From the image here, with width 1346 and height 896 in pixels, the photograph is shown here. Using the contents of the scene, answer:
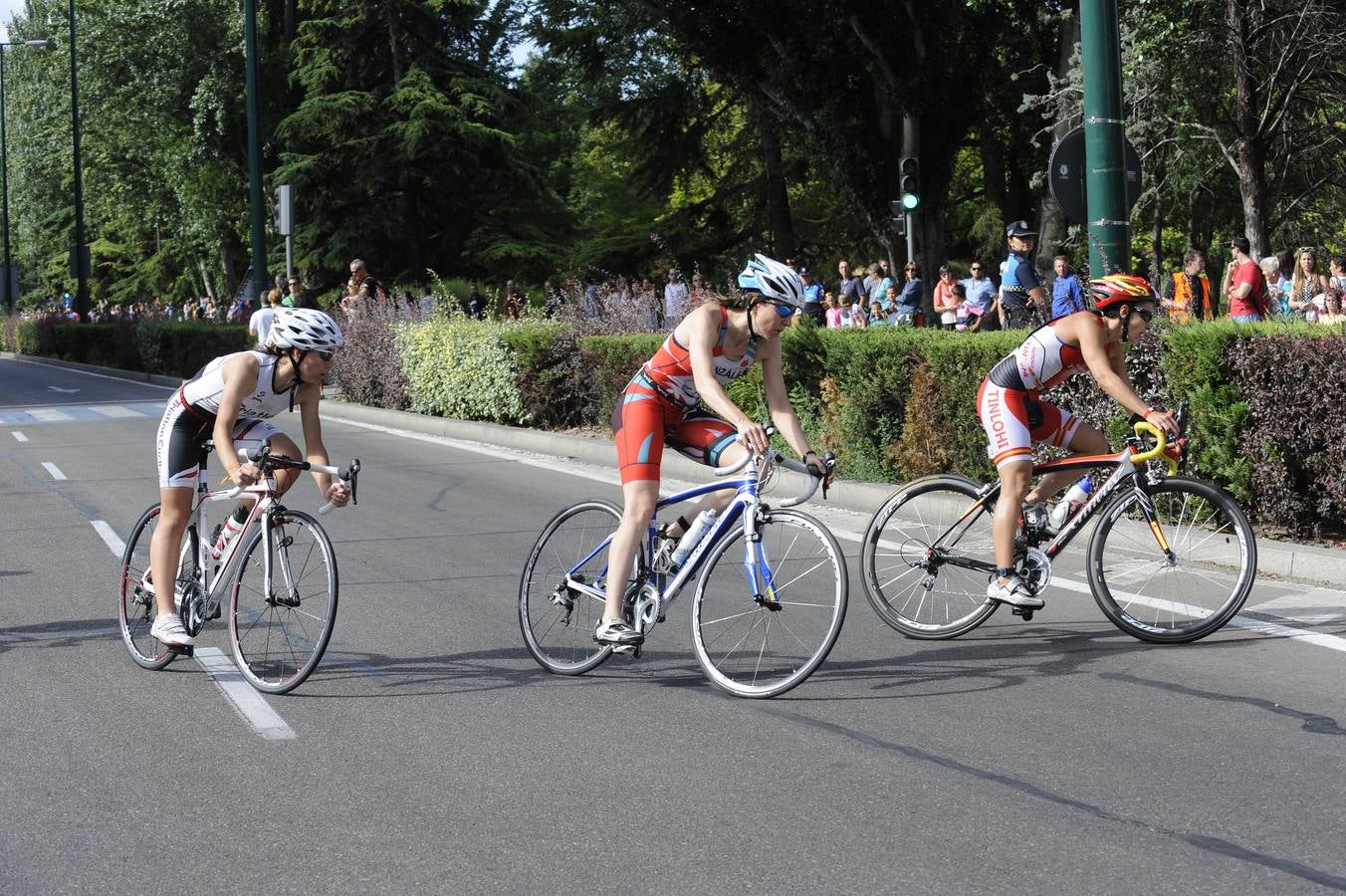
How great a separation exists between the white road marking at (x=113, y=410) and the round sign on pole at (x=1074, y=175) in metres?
16.0

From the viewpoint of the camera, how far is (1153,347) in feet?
33.4

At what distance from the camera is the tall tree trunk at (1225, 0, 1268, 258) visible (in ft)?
68.3

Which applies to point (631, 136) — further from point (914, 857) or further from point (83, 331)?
point (914, 857)

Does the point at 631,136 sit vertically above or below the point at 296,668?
above

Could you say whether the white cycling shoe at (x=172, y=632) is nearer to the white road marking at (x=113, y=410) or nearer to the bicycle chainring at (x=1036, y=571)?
the bicycle chainring at (x=1036, y=571)

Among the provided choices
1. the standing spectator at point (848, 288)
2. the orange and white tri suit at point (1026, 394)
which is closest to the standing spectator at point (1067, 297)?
the orange and white tri suit at point (1026, 394)

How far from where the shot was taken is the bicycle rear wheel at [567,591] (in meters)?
6.63

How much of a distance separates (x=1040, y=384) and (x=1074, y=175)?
4.96 meters

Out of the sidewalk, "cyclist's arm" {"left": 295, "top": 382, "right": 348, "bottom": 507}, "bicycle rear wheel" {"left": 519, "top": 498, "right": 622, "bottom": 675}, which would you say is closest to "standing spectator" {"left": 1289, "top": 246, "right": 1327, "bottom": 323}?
the sidewalk

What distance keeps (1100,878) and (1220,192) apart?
3163 centimetres

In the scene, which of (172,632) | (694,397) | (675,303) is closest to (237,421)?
(172,632)

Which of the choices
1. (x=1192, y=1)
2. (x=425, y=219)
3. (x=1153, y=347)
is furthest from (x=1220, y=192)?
(x=1153, y=347)

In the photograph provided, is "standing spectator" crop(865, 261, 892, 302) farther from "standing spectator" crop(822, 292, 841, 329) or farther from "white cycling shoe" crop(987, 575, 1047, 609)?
"white cycling shoe" crop(987, 575, 1047, 609)

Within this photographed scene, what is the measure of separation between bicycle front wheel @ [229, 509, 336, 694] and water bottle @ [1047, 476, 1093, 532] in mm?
3171
